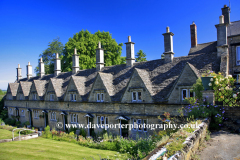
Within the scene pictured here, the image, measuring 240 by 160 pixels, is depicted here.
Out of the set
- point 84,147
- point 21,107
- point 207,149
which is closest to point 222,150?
point 207,149

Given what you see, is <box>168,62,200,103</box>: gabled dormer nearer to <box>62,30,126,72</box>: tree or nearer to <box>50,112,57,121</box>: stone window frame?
<box>50,112,57,121</box>: stone window frame

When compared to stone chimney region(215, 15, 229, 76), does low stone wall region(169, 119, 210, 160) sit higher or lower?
lower

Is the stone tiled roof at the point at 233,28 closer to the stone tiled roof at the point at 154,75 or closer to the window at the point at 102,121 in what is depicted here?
the stone tiled roof at the point at 154,75

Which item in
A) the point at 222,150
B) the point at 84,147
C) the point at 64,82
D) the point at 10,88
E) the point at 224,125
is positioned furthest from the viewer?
the point at 10,88

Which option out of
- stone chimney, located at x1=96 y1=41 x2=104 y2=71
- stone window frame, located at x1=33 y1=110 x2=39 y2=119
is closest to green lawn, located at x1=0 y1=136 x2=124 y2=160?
stone window frame, located at x1=33 y1=110 x2=39 y2=119

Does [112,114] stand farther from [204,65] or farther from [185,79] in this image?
[204,65]

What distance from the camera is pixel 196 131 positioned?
8.22 m

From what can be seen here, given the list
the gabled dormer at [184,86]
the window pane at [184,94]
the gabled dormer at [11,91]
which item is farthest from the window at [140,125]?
the gabled dormer at [11,91]

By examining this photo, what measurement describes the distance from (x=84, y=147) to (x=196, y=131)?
13433mm

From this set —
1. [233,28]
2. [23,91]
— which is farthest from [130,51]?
[23,91]

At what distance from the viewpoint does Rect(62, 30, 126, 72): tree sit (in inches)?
1647

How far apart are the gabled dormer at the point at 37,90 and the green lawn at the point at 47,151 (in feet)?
39.4

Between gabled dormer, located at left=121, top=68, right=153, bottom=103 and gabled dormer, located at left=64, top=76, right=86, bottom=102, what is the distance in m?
7.68

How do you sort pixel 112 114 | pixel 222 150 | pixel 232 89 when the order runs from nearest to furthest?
pixel 222 150 < pixel 232 89 < pixel 112 114
